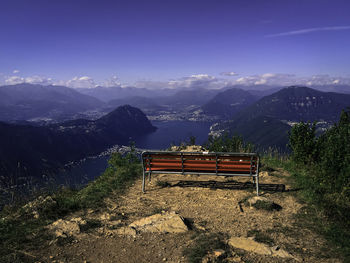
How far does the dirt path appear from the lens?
4.06m

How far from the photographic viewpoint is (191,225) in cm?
518

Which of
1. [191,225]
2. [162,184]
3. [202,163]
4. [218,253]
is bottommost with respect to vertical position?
[162,184]

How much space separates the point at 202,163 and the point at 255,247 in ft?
10.6

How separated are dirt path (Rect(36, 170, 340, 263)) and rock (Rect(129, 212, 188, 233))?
0.57ft

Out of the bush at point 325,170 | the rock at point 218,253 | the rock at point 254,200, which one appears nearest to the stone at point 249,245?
the rock at point 218,253

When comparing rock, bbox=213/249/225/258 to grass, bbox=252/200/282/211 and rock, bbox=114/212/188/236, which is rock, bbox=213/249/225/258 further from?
grass, bbox=252/200/282/211

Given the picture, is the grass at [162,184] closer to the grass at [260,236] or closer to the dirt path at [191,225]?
A: the dirt path at [191,225]

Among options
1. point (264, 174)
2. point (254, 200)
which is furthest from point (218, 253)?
point (264, 174)

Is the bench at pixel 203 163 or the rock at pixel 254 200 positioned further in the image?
the bench at pixel 203 163

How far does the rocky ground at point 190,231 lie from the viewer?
4.03m

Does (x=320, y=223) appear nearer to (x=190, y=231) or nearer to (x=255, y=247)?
(x=255, y=247)

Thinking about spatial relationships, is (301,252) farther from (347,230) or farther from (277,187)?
(277,187)

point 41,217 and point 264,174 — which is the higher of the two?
point 41,217

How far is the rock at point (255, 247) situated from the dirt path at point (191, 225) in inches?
4.0
